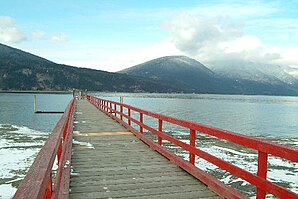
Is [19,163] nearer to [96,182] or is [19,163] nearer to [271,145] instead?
[96,182]

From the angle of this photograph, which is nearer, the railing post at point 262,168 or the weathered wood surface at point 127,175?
the railing post at point 262,168

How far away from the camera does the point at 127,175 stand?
6.59 meters

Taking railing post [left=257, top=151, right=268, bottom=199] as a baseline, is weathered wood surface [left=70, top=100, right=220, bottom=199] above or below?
below

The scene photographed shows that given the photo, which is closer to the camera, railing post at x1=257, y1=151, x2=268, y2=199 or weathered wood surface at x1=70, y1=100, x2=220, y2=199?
railing post at x1=257, y1=151, x2=268, y2=199

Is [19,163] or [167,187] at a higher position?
[167,187]

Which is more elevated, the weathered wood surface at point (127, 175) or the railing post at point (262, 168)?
the railing post at point (262, 168)

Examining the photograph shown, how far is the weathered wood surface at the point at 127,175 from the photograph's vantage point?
5.41 meters

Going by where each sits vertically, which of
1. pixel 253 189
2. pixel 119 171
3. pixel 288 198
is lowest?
pixel 253 189

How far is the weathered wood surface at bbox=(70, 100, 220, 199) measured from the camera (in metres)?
5.41

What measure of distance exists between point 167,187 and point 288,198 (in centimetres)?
260

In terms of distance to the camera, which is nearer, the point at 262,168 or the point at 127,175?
the point at 262,168

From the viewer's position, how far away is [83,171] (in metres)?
6.86

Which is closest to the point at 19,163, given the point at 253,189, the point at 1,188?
the point at 1,188

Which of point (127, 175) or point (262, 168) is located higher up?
point (262, 168)
